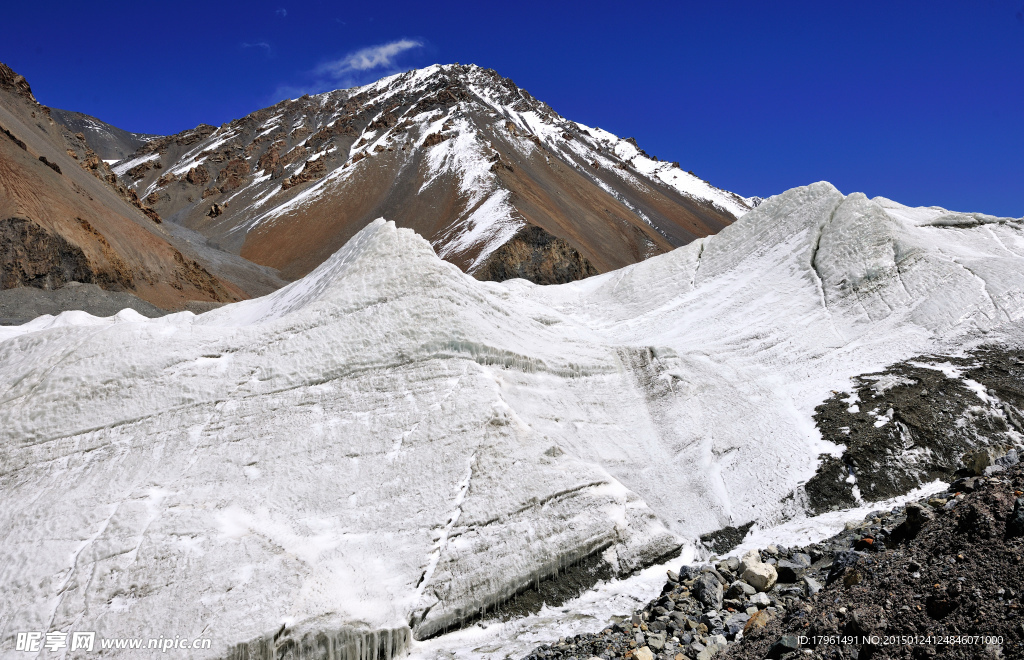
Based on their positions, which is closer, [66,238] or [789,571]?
[789,571]

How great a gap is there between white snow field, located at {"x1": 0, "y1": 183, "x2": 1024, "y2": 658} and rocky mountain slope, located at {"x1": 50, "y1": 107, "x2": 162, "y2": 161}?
163520 millimetres

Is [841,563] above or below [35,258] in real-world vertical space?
below

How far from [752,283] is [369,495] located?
8225 mm

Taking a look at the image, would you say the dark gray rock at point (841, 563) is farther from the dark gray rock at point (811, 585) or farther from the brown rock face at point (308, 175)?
the brown rock face at point (308, 175)

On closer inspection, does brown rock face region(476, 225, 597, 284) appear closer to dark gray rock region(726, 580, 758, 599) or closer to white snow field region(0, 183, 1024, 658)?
white snow field region(0, 183, 1024, 658)

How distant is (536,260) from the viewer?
1924 inches

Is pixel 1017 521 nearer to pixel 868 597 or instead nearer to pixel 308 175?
pixel 868 597

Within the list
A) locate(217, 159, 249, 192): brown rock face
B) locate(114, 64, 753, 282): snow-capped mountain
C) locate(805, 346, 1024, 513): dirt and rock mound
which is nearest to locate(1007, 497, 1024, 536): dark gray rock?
locate(805, 346, 1024, 513): dirt and rock mound

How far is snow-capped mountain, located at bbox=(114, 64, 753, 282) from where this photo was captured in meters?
57.8

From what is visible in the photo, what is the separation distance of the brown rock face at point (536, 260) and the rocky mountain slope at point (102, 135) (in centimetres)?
13241

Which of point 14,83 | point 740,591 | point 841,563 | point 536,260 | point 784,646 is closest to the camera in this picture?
point 784,646

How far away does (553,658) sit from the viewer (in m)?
4.81

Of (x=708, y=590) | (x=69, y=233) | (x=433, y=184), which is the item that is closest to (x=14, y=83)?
(x=69, y=233)

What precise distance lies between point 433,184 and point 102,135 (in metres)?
125
